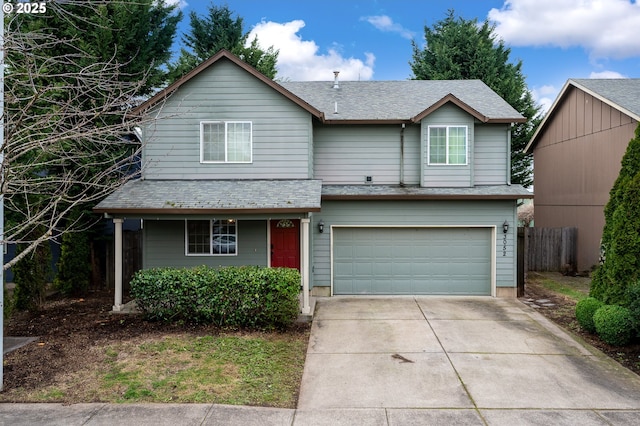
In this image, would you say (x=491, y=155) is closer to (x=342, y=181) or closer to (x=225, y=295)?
(x=342, y=181)

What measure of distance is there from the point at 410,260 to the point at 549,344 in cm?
450

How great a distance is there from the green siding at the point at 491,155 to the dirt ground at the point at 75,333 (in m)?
3.58

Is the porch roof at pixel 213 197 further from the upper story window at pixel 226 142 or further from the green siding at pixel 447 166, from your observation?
the green siding at pixel 447 166

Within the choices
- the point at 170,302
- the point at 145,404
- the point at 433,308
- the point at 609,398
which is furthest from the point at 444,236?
the point at 145,404

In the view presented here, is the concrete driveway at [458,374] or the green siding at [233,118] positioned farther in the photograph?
the green siding at [233,118]

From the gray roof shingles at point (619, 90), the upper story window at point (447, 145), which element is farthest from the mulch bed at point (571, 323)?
the gray roof shingles at point (619, 90)

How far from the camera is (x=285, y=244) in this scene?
36.5ft

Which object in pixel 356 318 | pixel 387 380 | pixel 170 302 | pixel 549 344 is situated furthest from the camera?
pixel 356 318

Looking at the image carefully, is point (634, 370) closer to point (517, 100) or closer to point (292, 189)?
point (292, 189)

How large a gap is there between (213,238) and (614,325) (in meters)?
9.13

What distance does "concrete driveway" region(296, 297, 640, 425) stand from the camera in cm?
484

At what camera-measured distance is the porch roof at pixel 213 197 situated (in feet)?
29.6

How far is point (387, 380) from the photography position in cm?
575

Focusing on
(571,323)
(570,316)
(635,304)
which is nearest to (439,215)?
(570,316)
